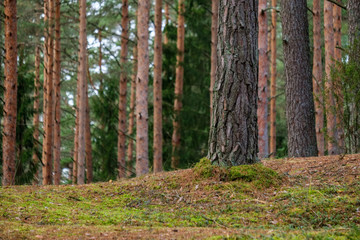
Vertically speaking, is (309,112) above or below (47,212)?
above

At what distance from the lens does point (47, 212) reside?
5254 millimetres

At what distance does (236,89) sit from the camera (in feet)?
21.1

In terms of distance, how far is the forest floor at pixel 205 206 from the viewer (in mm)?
4188

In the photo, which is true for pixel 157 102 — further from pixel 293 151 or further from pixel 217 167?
pixel 217 167

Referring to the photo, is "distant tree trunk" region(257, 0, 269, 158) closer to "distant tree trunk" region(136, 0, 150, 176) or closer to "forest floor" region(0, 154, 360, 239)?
"distant tree trunk" region(136, 0, 150, 176)

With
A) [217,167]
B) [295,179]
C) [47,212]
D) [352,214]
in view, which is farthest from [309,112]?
[47,212]

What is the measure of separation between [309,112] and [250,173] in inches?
167

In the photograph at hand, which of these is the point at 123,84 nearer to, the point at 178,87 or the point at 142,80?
the point at 178,87

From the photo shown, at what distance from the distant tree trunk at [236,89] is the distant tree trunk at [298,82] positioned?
3.57m

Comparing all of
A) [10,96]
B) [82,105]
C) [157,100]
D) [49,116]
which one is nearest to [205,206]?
[10,96]

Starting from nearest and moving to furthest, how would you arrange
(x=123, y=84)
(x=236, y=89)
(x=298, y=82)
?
(x=236, y=89) < (x=298, y=82) < (x=123, y=84)

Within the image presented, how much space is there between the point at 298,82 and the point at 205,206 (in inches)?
210

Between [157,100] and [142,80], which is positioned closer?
[142,80]

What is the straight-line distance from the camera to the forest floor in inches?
165
